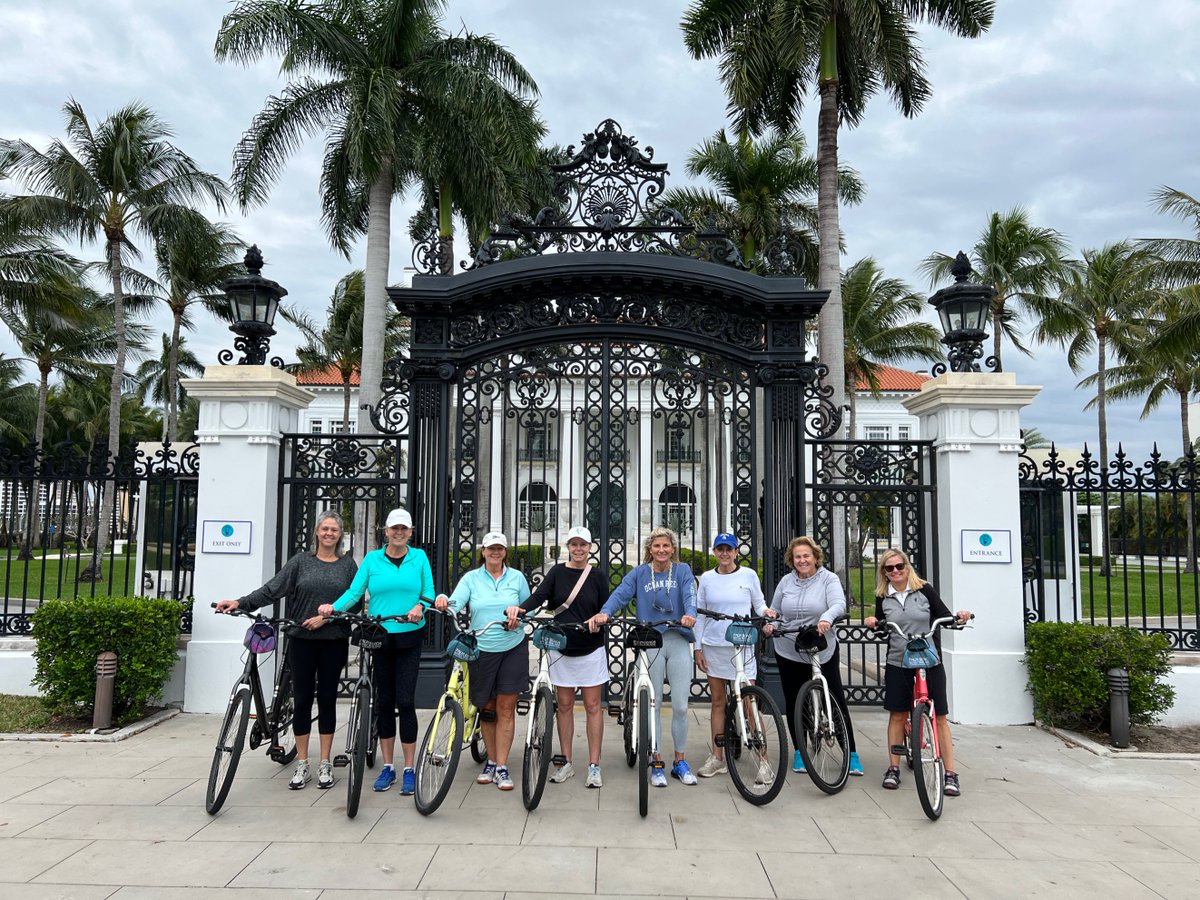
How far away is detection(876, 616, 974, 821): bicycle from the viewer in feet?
16.1

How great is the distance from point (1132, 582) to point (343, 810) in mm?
26276

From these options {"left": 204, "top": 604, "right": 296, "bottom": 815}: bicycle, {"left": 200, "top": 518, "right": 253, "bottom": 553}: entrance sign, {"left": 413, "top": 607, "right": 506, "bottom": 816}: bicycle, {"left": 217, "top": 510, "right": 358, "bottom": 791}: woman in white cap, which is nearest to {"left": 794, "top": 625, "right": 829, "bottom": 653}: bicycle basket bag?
{"left": 413, "top": 607, "right": 506, "bottom": 816}: bicycle

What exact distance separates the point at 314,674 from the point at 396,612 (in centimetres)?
71

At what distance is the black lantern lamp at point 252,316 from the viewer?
7.70 meters

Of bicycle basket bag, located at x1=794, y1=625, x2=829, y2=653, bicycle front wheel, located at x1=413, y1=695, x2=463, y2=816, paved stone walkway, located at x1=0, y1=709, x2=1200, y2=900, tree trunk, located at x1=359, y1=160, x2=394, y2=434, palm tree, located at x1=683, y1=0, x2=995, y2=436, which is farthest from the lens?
tree trunk, located at x1=359, y1=160, x2=394, y2=434

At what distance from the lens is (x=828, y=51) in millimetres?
14773

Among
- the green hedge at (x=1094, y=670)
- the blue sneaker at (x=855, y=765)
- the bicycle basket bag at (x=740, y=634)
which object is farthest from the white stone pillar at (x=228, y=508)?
the green hedge at (x=1094, y=670)

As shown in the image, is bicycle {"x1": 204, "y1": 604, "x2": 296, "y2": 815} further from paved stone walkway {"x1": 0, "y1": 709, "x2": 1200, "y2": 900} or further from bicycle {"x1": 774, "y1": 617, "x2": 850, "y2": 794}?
bicycle {"x1": 774, "y1": 617, "x2": 850, "y2": 794}

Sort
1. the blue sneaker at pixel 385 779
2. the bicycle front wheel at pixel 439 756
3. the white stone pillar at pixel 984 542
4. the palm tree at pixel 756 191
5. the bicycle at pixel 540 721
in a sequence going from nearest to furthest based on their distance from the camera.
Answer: the bicycle front wheel at pixel 439 756 → the bicycle at pixel 540 721 → the blue sneaker at pixel 385 779 → the white stone pillar at pixel 984 542 → the palm tree at pixel 756 191

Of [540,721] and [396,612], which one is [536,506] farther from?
[540,721]

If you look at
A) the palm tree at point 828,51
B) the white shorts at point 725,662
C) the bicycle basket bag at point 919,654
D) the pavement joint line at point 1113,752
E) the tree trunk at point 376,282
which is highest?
the palm tree at point 828,51

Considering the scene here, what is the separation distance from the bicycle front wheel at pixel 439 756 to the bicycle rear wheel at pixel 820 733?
2291 mm

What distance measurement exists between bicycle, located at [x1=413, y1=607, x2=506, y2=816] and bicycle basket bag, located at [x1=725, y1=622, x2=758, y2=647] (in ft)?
4.99

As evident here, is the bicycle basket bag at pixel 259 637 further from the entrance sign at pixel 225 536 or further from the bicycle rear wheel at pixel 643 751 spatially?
the entrance sign at pixel 225 536
